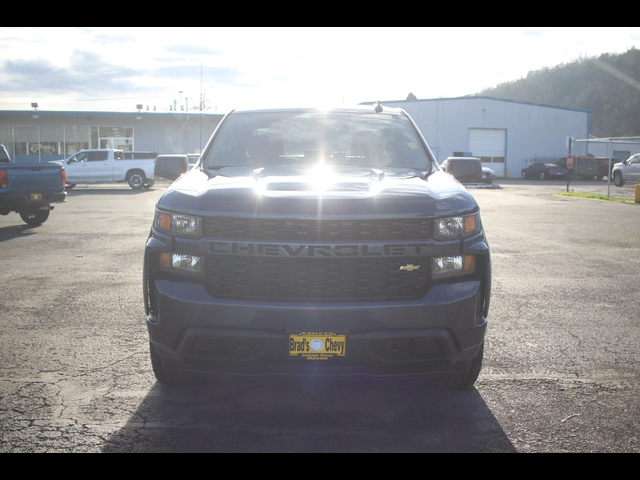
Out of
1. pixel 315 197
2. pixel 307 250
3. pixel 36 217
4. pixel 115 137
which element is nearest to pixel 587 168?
pixel 115 137

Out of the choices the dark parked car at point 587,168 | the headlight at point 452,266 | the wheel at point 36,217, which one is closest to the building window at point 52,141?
the wheel at point 36,217

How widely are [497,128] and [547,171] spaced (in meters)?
7.51

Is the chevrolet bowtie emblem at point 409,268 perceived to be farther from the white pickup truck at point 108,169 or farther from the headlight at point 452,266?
the white pickup truck at point 108,169

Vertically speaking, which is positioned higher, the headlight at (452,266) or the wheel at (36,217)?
the headlight at (452,266)

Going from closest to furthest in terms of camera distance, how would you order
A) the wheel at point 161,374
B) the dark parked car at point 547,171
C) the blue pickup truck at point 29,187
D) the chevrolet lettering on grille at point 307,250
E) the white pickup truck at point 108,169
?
1. the chevrolet lettering on grille at point 307,250
2. the wheel at point 161,374
3. the blue pickup truck at point 29,187
4. the white pickup truck at point 108,169
5. the dark parked car at point 547,171

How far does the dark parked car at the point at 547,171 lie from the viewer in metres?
45.2

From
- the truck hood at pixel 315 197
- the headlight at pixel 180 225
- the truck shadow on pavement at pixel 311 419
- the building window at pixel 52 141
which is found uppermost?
the building window at pixel 52 141

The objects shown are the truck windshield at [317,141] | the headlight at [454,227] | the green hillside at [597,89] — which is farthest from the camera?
the green hillside at [597,89]

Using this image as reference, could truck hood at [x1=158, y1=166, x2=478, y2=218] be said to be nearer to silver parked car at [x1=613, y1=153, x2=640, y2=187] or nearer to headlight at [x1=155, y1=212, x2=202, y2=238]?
headlight at [x1=155, y1=212, x2=202, y2=238]

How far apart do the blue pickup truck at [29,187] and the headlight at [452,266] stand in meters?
12.0

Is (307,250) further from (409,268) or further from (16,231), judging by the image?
(16,231)

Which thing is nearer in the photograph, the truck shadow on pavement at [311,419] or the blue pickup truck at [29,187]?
the truck shadow on pavement at [311,419]

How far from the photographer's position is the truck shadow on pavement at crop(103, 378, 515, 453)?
3.24 meters
